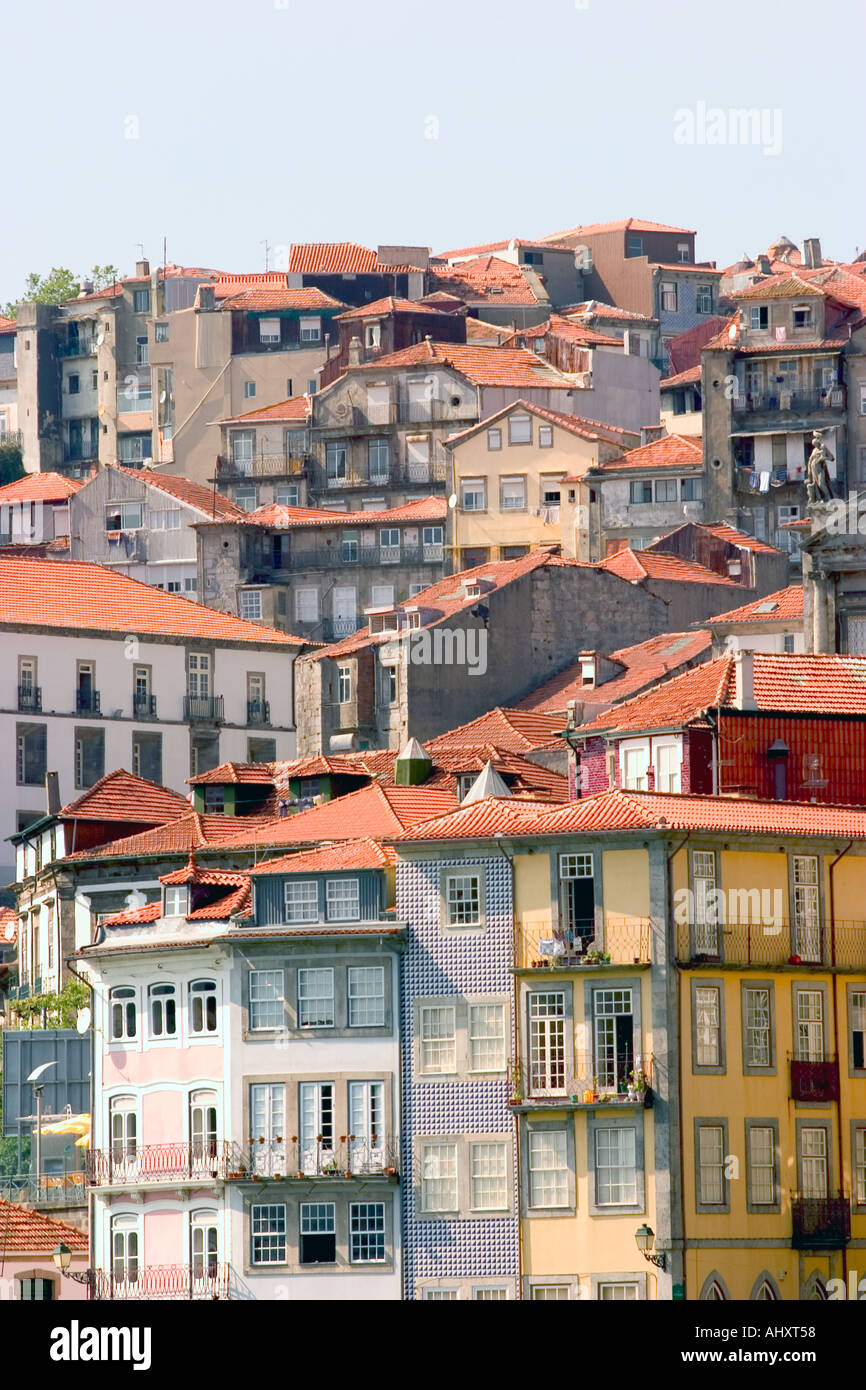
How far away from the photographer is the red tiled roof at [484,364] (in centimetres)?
14388

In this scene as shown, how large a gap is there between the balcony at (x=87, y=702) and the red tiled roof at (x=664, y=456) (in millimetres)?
24415

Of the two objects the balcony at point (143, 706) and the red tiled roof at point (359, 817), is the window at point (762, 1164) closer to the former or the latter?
the red tiled roof at point (359, 817)

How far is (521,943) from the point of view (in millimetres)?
73125

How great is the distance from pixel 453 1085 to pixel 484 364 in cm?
7664

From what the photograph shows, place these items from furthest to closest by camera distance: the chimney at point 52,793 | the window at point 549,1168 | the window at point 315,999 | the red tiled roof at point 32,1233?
the chimney at point 52,793, the red tiled roof at point 32,1233, the window at point 315,999, the window at point 549,1168

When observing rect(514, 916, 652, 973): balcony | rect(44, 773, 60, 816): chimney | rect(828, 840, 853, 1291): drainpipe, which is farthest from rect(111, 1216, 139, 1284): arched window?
rect(44, 773, 60, 816): chimney

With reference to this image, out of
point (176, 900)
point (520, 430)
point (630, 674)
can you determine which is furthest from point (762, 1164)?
point (520, 430)

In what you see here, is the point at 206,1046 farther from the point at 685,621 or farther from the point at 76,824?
the point at 685,621

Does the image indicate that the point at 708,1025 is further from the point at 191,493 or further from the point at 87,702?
the point at 191,493

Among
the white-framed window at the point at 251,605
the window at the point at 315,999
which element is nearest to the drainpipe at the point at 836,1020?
the window at the point at 315,999

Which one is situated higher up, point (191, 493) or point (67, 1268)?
point (191, 493)

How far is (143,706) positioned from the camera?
4663 inches

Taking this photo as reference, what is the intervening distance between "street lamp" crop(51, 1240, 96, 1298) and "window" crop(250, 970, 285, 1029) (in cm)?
675
